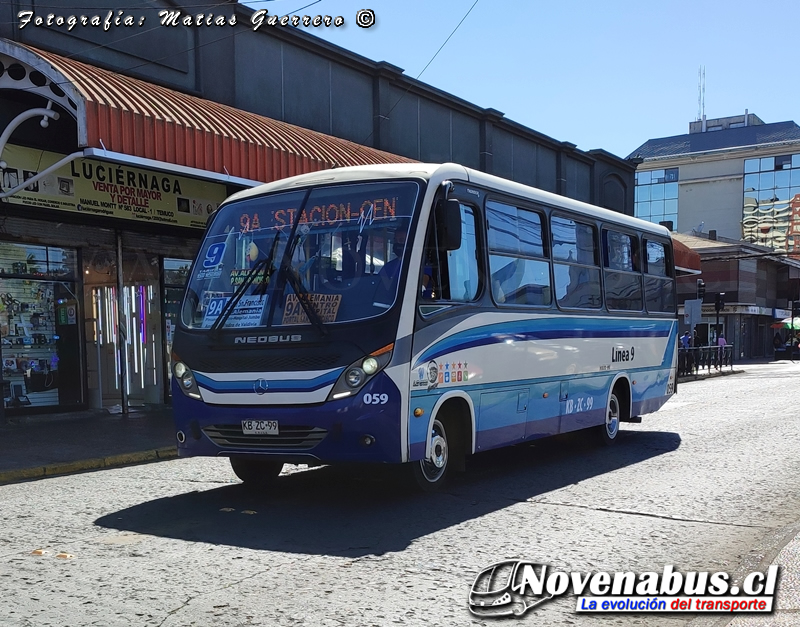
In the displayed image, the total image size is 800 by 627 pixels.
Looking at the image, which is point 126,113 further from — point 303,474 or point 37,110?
point 303,474

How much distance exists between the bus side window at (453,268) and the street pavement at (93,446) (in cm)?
338

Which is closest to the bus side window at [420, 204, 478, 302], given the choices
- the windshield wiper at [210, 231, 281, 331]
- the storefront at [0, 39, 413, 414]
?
the windshield wiper at [210, 231, 281, 331]

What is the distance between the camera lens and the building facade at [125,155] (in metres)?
12.8

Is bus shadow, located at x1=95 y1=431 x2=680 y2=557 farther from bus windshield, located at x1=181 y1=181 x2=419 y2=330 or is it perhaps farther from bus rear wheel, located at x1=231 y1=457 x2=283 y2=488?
bus windshield, located at x1=181 y1=181 x2=419 y2=330

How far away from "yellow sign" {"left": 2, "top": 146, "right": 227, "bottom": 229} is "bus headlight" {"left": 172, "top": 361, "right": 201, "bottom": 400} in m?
7.01

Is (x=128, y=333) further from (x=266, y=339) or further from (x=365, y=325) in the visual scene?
(x=365, y=325)

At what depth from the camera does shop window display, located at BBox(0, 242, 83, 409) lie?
14648 mm

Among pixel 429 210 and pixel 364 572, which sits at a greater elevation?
pixel 429 210

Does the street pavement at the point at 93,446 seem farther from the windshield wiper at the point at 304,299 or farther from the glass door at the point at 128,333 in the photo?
the windshield wiper at the point at 304,299

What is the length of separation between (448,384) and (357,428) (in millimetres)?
1221

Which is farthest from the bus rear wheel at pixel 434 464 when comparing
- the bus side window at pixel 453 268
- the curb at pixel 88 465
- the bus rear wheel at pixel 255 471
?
the curb at pixel 88 465

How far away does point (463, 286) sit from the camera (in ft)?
27.6

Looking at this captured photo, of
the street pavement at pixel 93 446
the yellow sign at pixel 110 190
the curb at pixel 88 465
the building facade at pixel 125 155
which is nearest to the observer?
the street pavement at pixel 93 446

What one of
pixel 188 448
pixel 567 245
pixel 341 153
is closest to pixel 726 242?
pixel 341 153
